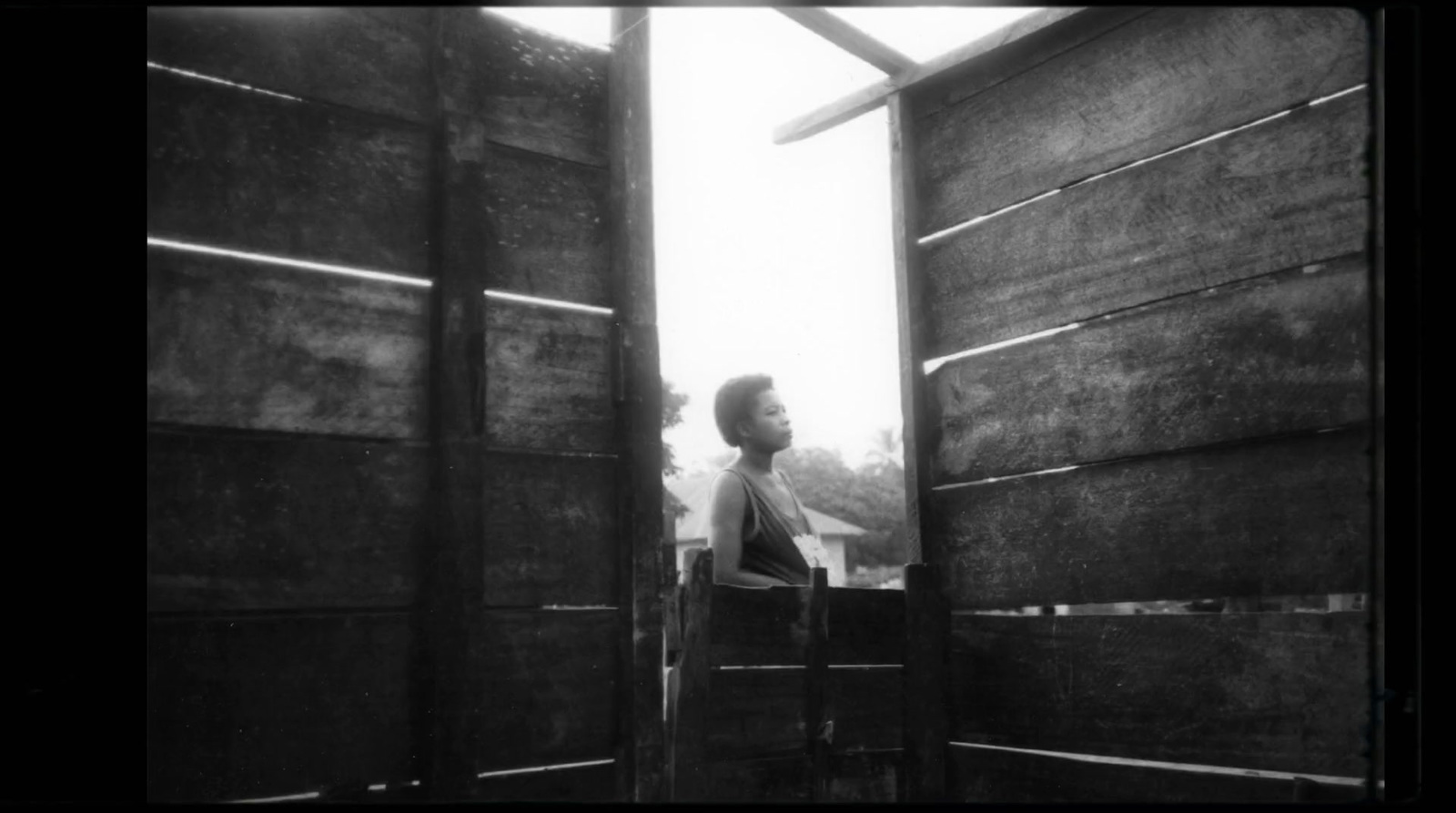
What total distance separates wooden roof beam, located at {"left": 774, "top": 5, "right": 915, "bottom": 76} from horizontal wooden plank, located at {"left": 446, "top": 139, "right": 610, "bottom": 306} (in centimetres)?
78

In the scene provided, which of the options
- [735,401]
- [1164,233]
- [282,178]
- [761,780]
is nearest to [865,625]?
[761,780]

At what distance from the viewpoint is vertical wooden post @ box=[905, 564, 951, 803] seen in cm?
308

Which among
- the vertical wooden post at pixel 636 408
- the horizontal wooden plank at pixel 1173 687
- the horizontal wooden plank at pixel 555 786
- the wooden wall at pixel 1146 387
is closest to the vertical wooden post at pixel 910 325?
the wooden wall at pixel 1146 387

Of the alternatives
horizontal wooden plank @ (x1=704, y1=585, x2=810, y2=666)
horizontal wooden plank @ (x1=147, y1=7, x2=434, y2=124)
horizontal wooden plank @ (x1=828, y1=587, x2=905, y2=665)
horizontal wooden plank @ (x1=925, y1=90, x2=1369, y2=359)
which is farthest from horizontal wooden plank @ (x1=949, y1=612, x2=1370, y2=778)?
horizontal wooden plank @ (x1=147, y1=7, x2=434, y2=124)

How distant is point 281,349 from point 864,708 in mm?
1789

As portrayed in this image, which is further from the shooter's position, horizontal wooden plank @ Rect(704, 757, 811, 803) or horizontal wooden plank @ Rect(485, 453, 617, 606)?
horizontal wooden plank @ Rect(704, 757, 811, 803)

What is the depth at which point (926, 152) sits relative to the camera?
133 inches

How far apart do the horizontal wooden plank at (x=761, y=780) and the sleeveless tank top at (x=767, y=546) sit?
89 centimetres

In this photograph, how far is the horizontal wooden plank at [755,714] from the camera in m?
2.72

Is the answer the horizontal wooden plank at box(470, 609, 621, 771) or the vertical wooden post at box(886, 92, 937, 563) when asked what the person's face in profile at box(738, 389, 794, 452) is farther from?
the horizontal wooden plank at box(470, 609, 621, 771)

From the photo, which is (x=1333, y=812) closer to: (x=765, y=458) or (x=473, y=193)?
(x=473, y=193)

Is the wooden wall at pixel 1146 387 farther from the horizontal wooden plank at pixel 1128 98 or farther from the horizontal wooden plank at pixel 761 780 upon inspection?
the horizontal wooden plank at pixel 761 780
